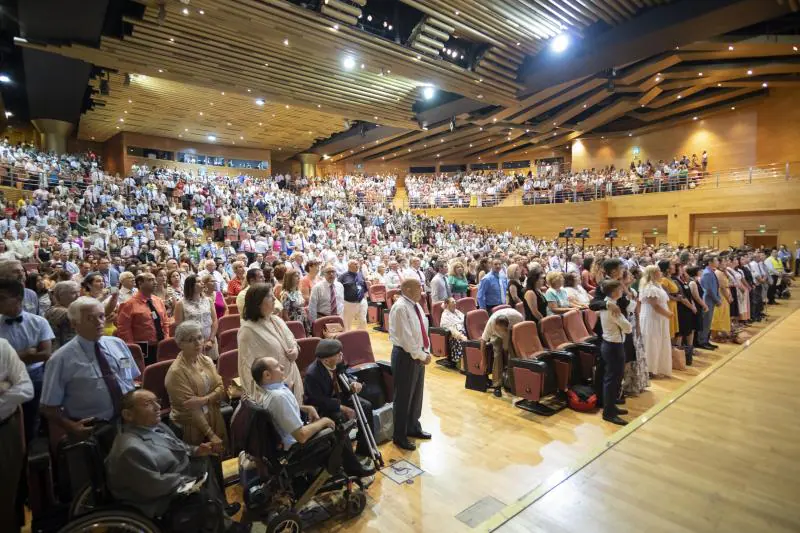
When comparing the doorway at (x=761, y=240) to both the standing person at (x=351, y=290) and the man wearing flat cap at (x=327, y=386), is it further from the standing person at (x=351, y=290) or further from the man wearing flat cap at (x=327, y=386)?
the man wearing flat cap at (x=327, y=386)

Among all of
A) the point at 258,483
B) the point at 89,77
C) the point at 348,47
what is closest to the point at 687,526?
the point at 258,483

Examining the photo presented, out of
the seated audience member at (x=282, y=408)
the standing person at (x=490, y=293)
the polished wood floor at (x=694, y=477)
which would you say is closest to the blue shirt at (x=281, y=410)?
the seated audience member at (x=282, y=408)

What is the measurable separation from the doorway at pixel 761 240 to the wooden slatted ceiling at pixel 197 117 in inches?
573

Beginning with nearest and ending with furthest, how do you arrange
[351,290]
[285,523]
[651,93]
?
[285,523] < [351,290] < [651,93]

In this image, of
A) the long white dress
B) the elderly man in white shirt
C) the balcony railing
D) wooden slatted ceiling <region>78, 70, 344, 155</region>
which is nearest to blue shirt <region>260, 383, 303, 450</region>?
the elderly man in white shirt

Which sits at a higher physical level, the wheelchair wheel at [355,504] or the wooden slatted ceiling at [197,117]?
the wooden slatted ceiling at [197,117]

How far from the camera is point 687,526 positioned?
93.5 inches

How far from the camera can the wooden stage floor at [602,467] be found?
8.16ft

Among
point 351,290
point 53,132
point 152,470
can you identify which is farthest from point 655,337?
point 53,132

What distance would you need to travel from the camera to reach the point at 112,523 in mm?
1834

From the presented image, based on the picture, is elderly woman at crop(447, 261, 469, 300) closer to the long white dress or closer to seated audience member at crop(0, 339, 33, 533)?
the long white dress

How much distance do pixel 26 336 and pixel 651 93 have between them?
58.2 feet

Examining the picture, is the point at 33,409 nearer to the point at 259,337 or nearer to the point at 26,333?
the point at 26,333

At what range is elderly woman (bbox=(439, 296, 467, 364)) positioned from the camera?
5.26 metres
